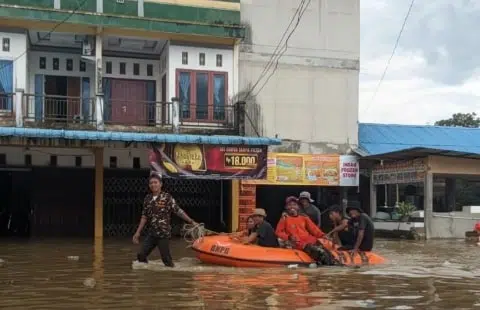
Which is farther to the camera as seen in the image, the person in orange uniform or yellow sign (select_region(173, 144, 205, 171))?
yellow sign (select_region(173, 144, 205, 171))

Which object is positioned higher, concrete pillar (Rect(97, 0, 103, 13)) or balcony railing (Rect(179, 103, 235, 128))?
concrete pillar (Rect(97, 0, 103, 13))

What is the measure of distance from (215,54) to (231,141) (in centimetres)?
356

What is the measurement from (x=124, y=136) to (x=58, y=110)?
13.8 feet

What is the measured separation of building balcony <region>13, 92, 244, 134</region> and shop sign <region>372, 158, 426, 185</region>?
20.7ft

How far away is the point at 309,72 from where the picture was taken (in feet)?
75.8

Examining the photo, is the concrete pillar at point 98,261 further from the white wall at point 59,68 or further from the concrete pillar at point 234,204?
the white wall at point 59,68

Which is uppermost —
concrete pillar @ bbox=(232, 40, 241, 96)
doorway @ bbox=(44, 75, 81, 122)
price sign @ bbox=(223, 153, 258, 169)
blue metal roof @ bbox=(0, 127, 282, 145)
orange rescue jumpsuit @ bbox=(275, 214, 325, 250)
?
concrete pillar @ bbox=(232, 40, 241, 96)

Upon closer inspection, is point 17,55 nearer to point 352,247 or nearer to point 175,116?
point 175,116

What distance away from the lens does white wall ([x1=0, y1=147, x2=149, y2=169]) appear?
21812mm

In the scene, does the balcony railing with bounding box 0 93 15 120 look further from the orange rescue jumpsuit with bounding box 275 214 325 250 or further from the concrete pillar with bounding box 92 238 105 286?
the orange rescue jumpsuit with bounding box 275 214 325 250

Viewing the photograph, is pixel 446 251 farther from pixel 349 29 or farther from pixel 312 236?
pixel 349 29

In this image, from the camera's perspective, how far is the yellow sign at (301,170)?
22188 mm

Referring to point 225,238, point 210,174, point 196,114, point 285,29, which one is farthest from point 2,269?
point 285,29

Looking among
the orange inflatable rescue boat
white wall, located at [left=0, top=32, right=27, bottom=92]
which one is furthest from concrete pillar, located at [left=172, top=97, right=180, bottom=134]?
the orange inflatable rescue boat
